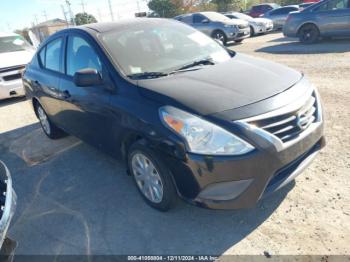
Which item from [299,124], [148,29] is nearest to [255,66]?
[299,124]

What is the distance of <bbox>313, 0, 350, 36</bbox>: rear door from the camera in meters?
11.0

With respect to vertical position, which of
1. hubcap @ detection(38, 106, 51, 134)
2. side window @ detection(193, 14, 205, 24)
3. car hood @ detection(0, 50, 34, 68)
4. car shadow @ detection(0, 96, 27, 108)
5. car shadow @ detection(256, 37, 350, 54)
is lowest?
car shadow @ detection(256, 37, 350, 54)

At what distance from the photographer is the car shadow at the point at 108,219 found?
→ 292 cm

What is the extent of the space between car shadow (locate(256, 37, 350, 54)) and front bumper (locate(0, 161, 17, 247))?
9.68 meters

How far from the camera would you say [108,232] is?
3.14 metres

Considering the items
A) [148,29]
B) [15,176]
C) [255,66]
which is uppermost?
[148,29]

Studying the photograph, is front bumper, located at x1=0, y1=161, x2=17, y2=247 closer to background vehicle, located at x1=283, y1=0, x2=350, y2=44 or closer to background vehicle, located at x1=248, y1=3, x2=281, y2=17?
background vehicle, located at x1=283, y1=0, x2=350, y2=44

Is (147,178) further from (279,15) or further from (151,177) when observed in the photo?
(279,15)

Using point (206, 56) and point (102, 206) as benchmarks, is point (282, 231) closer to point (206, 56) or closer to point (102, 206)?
point (102, 206)

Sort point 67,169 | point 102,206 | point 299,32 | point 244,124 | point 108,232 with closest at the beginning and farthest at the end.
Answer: point 244,124
point 108,232
point 102,206
point 67,169
point 299,32

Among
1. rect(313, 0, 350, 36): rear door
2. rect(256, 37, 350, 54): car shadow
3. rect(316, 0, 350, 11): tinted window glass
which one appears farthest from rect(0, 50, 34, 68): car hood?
rect(316, 0, 350, 11): tinted window glass

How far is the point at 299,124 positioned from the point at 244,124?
54cm

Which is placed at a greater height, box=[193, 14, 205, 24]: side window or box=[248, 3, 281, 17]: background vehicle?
box=[193, 14, 205, 24]: side window

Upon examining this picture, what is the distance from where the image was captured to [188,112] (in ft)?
8.92
